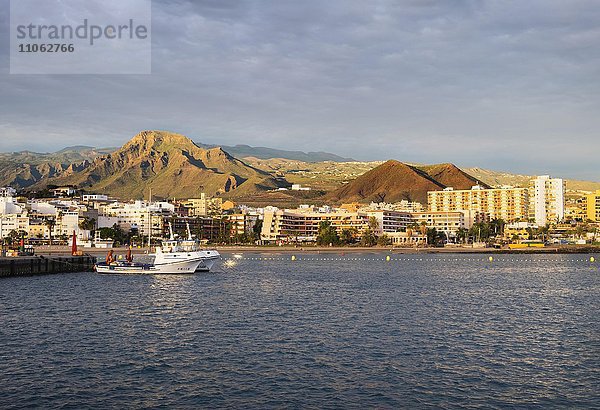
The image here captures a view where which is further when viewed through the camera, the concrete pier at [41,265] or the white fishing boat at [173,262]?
the white fishing boat at [173,262]

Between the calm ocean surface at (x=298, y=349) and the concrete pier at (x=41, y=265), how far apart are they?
80.8 feet

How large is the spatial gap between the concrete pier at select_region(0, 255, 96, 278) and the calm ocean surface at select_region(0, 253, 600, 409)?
80.8 feet

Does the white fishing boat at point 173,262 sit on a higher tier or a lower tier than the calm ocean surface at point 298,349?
higher

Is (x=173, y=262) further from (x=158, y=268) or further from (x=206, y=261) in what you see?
(x=206, y=261)

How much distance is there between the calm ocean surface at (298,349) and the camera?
2773 cm

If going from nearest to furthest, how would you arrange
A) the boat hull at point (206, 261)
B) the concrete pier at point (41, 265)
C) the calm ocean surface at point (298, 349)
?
the calm ocean surface at point (298, 349), the concrete pier at point (41, 265), the boat hull at point (206, 261)

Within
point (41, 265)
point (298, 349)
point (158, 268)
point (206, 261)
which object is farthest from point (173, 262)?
point (298, 349)

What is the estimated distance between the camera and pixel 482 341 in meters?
40.0

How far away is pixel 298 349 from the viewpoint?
37.2m

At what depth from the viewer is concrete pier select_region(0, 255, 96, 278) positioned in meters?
91.4

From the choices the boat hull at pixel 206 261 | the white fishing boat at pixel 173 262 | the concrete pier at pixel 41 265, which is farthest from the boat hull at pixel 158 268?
the concrete pier at pixel 41 265

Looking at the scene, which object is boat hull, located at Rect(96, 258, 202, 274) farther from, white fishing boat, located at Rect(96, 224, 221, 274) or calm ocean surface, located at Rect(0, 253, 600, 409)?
calm ocean surface, located at Rect(0, 253, 600, 409)

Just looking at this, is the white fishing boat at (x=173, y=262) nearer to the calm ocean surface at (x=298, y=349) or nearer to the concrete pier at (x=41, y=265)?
the concrete pier at (x=41, y=265)

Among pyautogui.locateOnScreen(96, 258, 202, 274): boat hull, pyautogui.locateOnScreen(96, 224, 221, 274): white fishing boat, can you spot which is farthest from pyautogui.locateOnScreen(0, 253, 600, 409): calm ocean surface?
pyautogui.locateOnScreen(96, 224, 221, 274): white fishing boat
